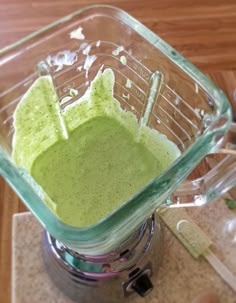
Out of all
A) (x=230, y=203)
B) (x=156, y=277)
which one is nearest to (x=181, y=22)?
(x=230, y=203)

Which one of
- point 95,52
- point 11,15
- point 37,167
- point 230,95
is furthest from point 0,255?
point 11,15

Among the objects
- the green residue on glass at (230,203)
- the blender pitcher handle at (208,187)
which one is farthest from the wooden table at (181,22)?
the blender pitcher handle at (208,187)

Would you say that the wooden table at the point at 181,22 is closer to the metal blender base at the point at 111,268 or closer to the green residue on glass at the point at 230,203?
the green residue on glass at the point at 230,203

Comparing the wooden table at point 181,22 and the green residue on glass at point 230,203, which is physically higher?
the wooden table at point 181,22

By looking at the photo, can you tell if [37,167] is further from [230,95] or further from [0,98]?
A: [230,95]

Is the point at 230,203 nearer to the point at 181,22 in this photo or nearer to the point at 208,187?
the point at 208,187

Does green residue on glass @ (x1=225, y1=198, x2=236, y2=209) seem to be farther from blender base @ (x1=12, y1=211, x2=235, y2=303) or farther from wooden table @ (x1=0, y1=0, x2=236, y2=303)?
wooden table @ (x1=0, y1=0, x2=236, y2=303)

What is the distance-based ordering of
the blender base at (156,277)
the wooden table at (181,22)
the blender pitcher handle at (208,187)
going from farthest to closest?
the wooden table at (181,22) < the blender base at (156,277) < the blender pitcher handle at (208,187)
